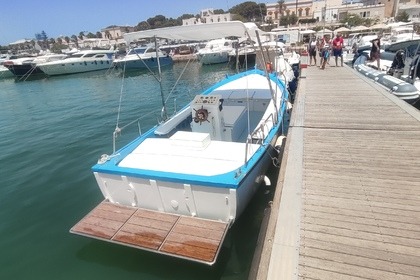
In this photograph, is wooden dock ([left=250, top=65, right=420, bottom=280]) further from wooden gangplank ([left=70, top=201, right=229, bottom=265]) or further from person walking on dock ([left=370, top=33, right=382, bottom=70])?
person walking on dock ([left=370, top=33, right=382, bottom=70])

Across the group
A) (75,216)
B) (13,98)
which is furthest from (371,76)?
(13,98)

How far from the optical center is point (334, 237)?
3465mm

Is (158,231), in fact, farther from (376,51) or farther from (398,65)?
(376,51)

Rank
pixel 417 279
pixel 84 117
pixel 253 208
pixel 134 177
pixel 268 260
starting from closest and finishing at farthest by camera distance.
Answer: pixel 417 279, pixel 268 260, pixel 134 177, pixel 253 208, pixel 84 117

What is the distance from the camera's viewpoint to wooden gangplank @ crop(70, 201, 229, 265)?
4141mm

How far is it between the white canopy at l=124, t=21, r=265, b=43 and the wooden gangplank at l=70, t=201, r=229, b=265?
3.73m

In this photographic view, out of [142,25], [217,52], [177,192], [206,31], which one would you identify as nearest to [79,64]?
[217,52]

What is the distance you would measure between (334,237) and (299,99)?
756 cm

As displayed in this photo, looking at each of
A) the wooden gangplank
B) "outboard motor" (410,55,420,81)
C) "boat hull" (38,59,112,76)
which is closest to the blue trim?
the wooden gangplank

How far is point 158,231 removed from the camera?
4.54 meters

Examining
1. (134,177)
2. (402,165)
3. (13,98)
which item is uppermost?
(134,177)

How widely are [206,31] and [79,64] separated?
42.2 meters

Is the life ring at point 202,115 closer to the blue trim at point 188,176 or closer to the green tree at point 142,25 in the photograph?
the blue trim at point 188,176

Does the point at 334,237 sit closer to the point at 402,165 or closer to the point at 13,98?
the point at 402,165
